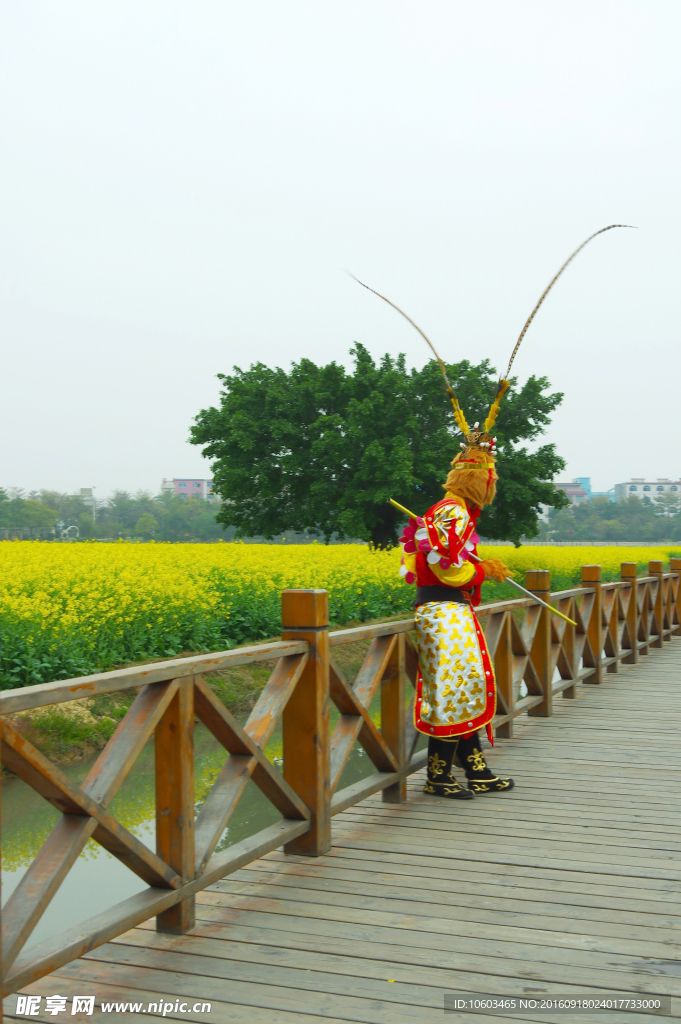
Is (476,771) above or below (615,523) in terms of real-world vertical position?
below

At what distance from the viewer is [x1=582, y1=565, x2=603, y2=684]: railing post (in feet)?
27.9

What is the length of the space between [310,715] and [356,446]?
74.7 feet

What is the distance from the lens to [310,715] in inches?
140

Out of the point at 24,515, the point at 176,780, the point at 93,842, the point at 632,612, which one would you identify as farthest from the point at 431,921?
the point at 24,515

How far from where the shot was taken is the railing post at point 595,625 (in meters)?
8.51

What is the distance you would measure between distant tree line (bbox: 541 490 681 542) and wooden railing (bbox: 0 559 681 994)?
65498mm

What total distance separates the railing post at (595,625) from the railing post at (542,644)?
1.74 metres

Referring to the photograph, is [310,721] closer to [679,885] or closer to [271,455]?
[679,885]

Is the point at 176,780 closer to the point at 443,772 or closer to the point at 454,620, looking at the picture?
the point at 454,620

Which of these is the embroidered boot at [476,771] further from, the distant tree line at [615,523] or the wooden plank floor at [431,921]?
the distant tree line at [615,523]

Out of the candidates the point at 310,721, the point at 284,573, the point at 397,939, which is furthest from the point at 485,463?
the point at 284,573

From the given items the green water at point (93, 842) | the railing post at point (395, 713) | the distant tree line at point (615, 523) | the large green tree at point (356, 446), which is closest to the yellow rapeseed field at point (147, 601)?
the green water at point (93, 842)

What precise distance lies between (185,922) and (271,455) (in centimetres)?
Result: 2547

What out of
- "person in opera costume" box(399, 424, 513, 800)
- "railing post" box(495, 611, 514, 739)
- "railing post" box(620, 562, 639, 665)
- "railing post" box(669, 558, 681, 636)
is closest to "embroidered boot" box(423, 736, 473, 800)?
"person in opera costume" box(399, 424, 513, 800)
